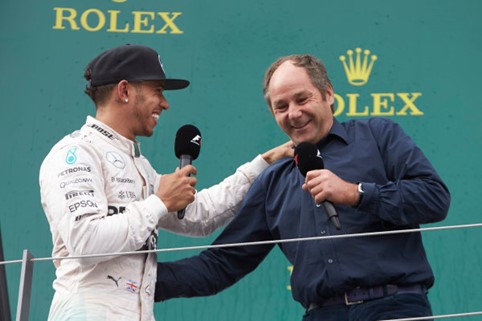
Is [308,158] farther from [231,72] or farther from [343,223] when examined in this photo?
[231,72]

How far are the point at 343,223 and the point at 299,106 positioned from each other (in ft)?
0.79

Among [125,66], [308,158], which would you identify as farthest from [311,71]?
[125,66]

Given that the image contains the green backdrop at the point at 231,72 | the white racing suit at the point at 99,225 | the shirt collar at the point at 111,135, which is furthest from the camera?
the green backdrop at the point at 231,72

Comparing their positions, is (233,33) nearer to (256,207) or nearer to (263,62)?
(263,62)

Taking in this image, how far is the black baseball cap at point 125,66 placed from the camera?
2.11 meters

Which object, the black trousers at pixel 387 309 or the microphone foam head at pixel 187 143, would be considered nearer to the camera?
the black trousers at pixel 387 309

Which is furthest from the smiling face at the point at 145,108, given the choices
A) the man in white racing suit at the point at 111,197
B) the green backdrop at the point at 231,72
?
the green backdrop at the point at 231,72

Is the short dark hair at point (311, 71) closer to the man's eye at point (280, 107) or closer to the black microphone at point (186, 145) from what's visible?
the man's eye at point (280, 107)

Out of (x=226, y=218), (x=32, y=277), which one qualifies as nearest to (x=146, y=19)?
(x=226, y=218)

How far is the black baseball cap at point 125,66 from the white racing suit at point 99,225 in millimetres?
90

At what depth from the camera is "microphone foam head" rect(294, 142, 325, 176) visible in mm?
1986

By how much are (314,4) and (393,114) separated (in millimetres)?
390

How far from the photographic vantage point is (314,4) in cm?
319

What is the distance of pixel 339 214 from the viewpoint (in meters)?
2.04
